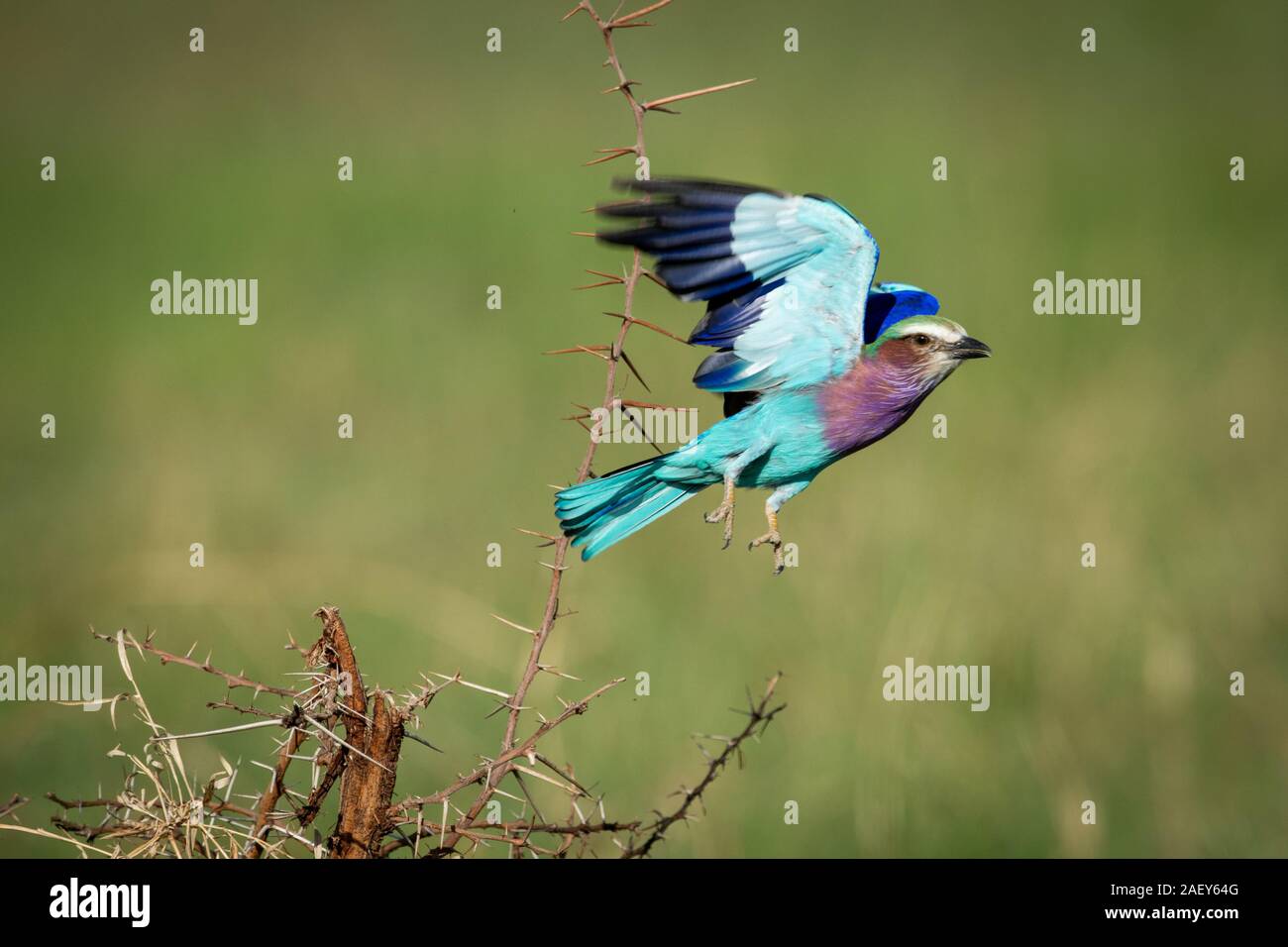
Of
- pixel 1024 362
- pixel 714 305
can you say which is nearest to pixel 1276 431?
pixel 1024 362

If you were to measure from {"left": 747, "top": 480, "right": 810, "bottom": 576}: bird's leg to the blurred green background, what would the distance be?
280 centimetres

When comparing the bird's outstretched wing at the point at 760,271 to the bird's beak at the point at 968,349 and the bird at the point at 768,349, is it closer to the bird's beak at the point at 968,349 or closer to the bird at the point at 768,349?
the bird at the point at 768,349

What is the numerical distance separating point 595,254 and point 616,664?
4700mm

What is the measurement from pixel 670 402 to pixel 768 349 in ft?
17.6

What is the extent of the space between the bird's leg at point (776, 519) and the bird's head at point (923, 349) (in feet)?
1.38

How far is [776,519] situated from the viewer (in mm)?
4723

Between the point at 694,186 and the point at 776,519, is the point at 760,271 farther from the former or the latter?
the point at 776,519

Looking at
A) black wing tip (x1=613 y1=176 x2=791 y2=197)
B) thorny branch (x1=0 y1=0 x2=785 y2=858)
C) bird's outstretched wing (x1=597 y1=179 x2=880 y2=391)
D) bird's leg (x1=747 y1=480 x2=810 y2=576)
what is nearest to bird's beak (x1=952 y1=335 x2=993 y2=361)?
bird's outstretched wing (x1=597 y1=179 x2=880 y2=391)

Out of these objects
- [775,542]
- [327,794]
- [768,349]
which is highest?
[768,349]

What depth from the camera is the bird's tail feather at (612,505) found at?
4.86m

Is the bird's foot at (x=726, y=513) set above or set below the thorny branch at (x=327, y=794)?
above

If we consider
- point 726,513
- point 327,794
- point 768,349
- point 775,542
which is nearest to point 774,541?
point 775,542

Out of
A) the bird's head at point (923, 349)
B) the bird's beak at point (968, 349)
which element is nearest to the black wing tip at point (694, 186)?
the bird's head at point (923, 349)

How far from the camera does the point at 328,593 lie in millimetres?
9133
